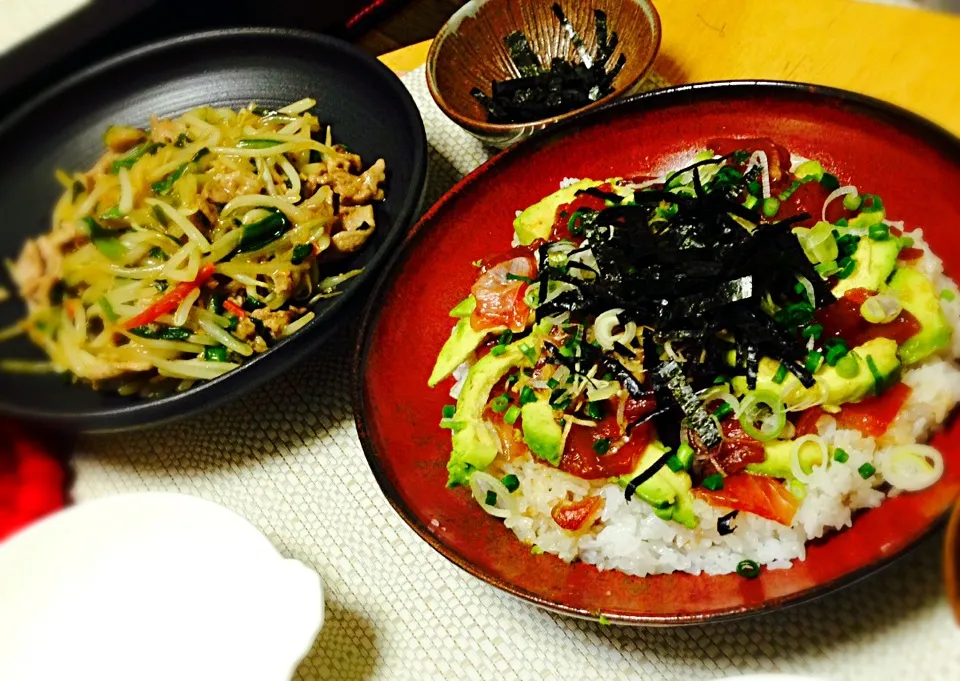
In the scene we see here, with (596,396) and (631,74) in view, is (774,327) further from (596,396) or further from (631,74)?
Result: (631,74)

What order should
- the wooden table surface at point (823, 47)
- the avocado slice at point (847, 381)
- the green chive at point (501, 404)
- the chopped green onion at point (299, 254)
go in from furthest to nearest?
the chopped green onion at point (299, 254), the wooden table surface at point (823, 47), the green chive at point (501, 404), the avocado slice at point (847, 381)

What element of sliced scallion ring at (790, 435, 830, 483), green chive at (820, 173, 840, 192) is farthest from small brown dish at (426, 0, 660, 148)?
sliced scallion ring at (790, 435, 830, 483)

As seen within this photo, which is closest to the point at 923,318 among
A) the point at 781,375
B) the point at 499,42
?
the point at 781,375

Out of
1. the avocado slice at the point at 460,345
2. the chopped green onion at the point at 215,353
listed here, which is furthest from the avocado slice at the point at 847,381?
the chopped green onion at the point at 215,353

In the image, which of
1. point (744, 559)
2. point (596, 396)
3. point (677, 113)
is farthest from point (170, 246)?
point (744, 559)

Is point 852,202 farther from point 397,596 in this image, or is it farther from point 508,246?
point 397,596

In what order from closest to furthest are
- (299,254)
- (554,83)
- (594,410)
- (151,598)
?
(151,598), (594,410), (299,254), (554,83)

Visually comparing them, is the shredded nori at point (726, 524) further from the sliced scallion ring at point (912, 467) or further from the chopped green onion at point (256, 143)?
the chopped green onion at point (256, 143)
